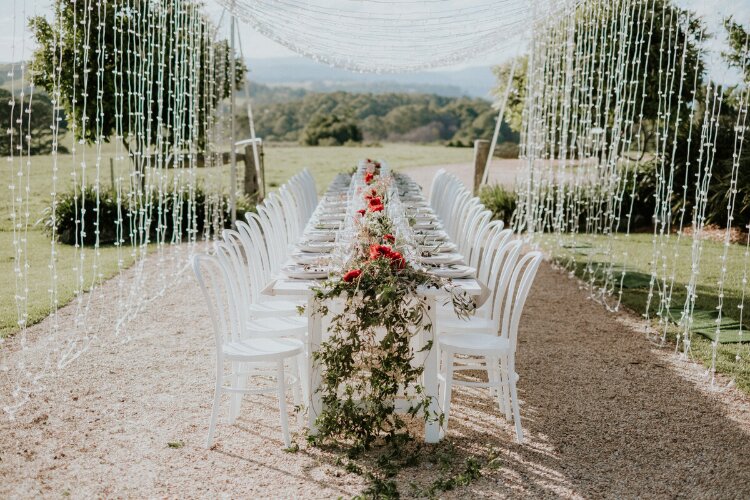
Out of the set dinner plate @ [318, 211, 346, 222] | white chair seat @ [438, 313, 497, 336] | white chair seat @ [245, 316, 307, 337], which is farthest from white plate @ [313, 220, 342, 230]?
white chair seat @ [438, 313, 497, 336]

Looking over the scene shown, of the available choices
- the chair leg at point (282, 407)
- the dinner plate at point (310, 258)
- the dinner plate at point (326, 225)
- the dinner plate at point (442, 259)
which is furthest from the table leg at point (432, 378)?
the dinner plate at point (326, 225)

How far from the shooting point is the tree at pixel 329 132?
2392 centimetres

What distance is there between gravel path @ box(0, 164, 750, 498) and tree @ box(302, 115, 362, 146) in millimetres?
18920

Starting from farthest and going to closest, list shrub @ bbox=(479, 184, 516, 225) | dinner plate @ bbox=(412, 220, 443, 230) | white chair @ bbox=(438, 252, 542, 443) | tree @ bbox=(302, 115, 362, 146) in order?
tree @ bbox=(302, 115, 362, 146), shrub @ bbox=(479, 184, 516, 225), dinner plate @ bbox=(412, 220, 443, 230), white chair @ bbox=(438, 252, 542, 443)

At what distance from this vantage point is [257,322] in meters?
4.16

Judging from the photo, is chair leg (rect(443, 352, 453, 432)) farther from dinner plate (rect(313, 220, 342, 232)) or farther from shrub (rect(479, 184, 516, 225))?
shrub (rect(479, 184, 516, 225))

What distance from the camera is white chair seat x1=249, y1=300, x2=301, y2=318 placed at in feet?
14.3

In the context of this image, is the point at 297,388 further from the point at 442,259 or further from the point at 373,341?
the point at 442,259

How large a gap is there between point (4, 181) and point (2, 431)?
426 inches

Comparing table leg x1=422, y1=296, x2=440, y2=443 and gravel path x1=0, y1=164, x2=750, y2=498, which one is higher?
table leg x1=422, y1=296, x2=440, y2=443

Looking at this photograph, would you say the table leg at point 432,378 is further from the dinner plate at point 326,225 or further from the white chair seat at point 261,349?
the dinner plate at point 326,225

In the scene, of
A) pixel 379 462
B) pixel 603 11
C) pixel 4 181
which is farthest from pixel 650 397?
pixel 4 181

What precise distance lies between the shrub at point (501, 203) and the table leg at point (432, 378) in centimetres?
699

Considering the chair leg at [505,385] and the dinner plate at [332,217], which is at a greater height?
the dinner plate at [332,217]
